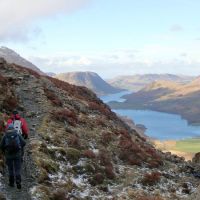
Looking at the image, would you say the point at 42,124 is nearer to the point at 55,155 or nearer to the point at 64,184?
the point at 55,155

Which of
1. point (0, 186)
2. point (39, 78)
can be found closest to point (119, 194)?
point (0, 186)

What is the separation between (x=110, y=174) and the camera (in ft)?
85.1

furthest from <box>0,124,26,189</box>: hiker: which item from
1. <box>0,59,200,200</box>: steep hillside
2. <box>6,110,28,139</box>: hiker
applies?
<box>6,110,28,139</box>: hiker

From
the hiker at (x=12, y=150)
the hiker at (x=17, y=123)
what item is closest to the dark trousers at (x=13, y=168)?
the hiker at (x=12, y=150)

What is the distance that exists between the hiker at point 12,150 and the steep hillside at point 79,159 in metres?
0.65

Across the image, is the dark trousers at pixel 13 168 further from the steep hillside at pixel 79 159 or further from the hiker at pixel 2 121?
the hiker at pixel 2 121

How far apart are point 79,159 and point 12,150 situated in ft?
29.1

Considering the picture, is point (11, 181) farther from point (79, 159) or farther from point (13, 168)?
point (79, 159)

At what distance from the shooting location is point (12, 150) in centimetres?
1834

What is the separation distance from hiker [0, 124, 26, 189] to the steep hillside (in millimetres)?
647

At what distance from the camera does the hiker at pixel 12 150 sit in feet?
59.8

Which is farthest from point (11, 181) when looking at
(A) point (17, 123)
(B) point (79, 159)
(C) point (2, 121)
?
(C) point (2, 121)

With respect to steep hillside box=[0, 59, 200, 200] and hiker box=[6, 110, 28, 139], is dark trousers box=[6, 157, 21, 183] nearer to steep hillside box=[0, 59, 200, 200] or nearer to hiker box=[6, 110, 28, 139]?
steep hillside box=[0, 59, 200, 200]

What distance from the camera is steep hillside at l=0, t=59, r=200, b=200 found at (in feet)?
72.5
